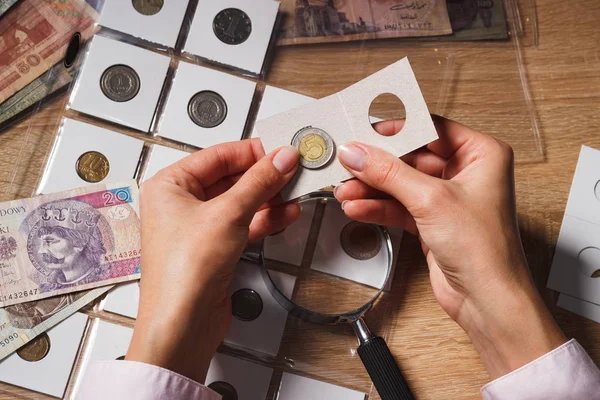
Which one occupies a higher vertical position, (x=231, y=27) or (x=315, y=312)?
(x=231, y=27)

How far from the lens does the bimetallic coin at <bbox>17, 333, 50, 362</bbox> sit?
1.12 m

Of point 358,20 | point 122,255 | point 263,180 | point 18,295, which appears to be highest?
point 358,20

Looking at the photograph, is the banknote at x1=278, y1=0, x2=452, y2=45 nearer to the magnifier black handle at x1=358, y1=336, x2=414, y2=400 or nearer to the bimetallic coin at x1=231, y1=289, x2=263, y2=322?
the bimetallic coin at x1=231, y1=289, x2=263, y2=322

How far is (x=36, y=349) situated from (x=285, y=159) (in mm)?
603

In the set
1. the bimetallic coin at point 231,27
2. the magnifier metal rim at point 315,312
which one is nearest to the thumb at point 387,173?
the magnifier metal rim at point 315,312

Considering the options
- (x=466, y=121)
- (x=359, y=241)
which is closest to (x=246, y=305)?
(x=359, y=241)

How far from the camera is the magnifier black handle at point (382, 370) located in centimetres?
110

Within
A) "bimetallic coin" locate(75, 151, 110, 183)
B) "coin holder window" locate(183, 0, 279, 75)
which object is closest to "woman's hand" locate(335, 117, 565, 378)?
"coin holder window" locate(183, 0, 279, 75)

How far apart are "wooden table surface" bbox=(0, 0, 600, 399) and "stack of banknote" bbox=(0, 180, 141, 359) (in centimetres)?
5

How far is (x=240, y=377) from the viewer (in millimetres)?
1130

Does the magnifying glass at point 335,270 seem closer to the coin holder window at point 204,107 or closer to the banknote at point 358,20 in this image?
the coin holder window at point 204,107

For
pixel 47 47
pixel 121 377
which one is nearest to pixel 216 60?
pixel 47 47

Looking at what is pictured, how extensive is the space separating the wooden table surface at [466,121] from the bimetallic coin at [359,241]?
2.8 inches

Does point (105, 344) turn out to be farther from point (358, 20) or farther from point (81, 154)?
point (358, 20)
